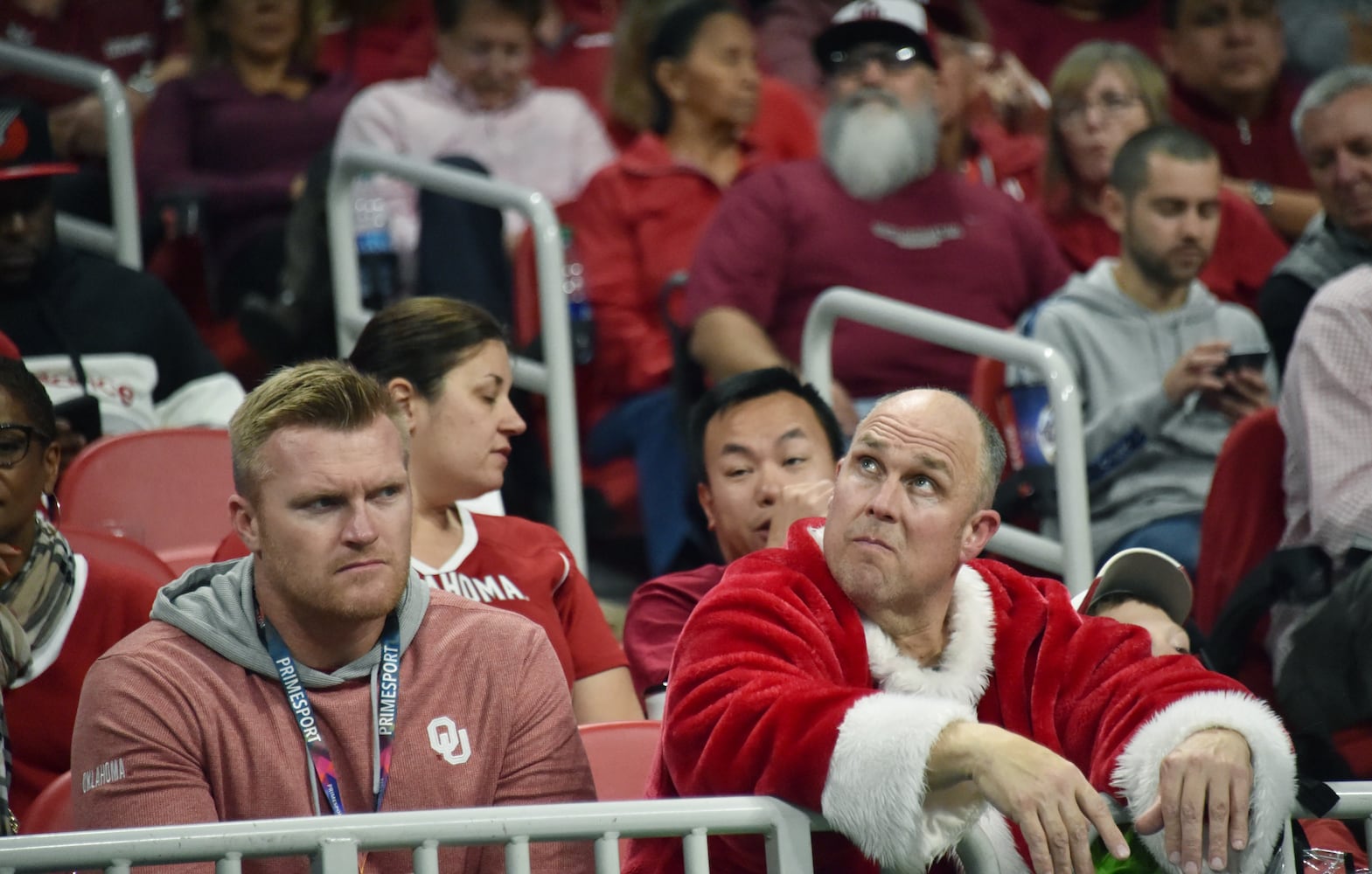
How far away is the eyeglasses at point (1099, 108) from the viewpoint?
18.5ft

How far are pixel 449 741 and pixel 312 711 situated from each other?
0.60 feet

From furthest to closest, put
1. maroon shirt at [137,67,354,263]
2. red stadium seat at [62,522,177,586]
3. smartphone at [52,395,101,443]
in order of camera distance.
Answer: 1. maroon shirt at [137,67,354,263]
2. smartphone at [52,395,101,443]
3. red stadium seat at [62,522,177,586]

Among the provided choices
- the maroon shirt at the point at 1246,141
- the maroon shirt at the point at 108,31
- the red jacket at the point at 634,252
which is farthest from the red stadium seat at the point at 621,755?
the maroon shirt at the point at 108,31

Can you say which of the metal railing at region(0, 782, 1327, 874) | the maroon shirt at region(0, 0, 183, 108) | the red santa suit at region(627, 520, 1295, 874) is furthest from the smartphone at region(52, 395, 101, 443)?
the maroon shirt at region(0, 0, 183, 108)

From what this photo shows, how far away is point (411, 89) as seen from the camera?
5.85 metres

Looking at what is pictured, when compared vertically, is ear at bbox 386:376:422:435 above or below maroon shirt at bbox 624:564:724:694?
above

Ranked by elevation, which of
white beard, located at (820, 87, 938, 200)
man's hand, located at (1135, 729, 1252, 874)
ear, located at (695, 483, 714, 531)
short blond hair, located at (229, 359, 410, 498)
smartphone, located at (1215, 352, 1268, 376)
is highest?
white beard, located at (820, 87, 938, 200)

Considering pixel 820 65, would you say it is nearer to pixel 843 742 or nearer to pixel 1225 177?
pixel 1225 177

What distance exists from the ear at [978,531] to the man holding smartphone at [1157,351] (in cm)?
177

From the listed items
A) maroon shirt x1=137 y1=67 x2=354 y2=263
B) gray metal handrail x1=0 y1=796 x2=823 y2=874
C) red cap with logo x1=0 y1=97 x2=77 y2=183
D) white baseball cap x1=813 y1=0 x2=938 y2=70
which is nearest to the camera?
gray metal handrail x1=0 y1=796 x2=823 y2=874

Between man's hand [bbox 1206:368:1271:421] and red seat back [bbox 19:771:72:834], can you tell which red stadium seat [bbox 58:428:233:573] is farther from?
man's hand [bbox 1206:368:1271:421]

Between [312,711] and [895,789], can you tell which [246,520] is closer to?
[312,711]

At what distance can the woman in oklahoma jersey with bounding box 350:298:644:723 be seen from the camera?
3449mm

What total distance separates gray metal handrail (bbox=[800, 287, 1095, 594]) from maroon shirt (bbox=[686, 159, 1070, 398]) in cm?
68
